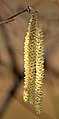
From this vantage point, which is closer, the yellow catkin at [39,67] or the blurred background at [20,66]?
the yellow catkin at [39,67]

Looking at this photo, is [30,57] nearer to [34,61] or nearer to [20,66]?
[34,61]

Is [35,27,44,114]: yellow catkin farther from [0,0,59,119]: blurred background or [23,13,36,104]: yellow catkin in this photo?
[0,0,59,119]: blurred background

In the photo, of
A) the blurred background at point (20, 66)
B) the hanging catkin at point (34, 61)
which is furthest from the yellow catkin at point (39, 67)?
the blurred background at point (20, 66)

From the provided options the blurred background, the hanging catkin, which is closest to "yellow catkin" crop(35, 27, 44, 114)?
the hanging catkin

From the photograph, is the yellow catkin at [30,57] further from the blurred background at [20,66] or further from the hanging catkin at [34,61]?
the blurred background at [20,66]

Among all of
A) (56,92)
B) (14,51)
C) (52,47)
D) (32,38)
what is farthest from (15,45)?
(32,38)

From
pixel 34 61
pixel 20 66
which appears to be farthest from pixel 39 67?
pixel 20 66
